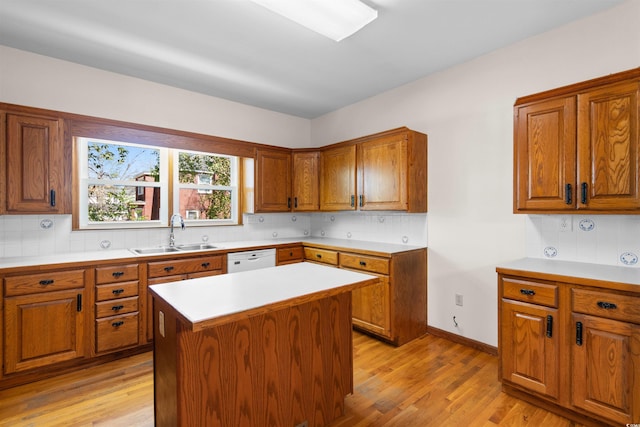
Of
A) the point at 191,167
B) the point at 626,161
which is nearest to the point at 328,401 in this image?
the point at 626,161

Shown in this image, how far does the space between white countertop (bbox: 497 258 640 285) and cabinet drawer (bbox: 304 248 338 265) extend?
177 centimetres

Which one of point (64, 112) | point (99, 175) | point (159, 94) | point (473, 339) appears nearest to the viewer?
point (64, 112)

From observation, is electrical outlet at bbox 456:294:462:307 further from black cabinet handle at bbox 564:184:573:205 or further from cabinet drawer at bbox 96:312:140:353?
cabinet drawer at bbox 96:312:140:353

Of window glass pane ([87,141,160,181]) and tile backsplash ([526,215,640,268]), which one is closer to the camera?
tile backsplash ([526,215,640,268])

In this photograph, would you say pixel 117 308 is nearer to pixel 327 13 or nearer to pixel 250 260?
pixel 250 260

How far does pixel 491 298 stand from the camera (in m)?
2.83

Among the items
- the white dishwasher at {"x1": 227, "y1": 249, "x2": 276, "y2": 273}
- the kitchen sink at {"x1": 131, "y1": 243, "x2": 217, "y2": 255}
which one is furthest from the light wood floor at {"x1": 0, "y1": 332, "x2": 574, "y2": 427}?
the white dishwasher at {"x1": 227, "y1": 249, "x2": 276, "y2": 273}

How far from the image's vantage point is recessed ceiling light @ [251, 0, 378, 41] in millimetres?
1975

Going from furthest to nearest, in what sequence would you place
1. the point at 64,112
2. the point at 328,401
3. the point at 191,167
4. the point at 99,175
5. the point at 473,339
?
the point at 191,167 → the point at 99,175 → the point at 473,339 → the point at 64,112 → the point at 328,401

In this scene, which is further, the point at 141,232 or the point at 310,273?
the point at 141,232

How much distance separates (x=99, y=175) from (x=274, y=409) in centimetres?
302

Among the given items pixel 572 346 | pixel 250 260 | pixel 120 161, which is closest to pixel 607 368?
pixel 572 346

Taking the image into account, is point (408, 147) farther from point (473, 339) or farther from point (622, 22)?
point (473, 339)

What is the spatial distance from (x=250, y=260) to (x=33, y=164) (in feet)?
6.95
